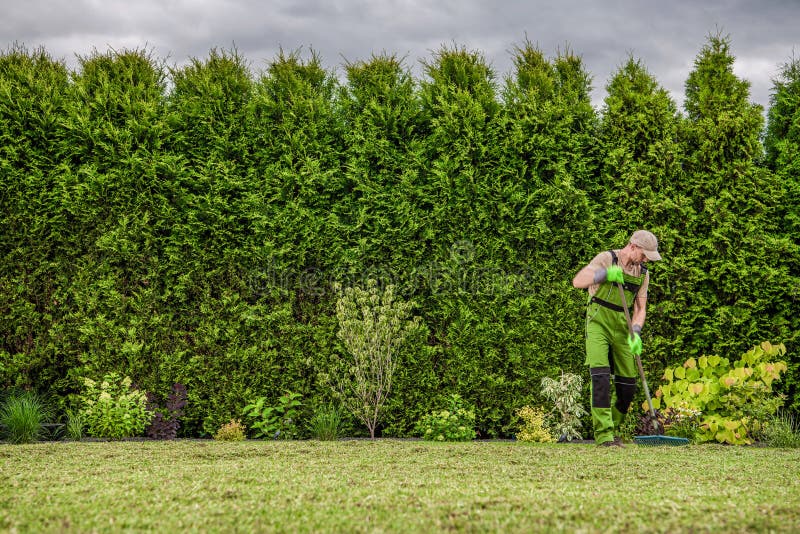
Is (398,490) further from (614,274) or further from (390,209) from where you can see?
(390,209)

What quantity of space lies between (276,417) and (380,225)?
2677mm

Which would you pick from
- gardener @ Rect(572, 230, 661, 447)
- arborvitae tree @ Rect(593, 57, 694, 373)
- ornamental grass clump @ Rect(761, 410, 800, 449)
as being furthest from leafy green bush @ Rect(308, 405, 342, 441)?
ornamental grass clump @ Rect(761, 410, 800, 449)

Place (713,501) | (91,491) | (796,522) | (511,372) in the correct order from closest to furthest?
(796,522) → (713,501) → (91,491) → (511,372)

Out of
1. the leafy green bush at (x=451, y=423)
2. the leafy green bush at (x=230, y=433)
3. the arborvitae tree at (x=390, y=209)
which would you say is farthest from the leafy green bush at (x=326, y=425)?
the leafy green bush at (x=451, y=423)

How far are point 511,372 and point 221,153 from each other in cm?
456

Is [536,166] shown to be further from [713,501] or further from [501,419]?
[713,501]

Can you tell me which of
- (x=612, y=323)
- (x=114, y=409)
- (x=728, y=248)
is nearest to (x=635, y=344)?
(x=612, y=323)

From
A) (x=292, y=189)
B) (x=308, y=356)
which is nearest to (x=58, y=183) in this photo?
(x=292, y=189)

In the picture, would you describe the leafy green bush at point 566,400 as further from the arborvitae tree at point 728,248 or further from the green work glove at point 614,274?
the green work glove at point 614,274

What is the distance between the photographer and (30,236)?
8352mm

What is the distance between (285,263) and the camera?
325 inches

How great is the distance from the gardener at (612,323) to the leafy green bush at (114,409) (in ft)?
16.8

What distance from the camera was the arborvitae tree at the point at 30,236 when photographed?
8.30 m

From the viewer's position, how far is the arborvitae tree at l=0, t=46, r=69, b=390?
8.30 meters
